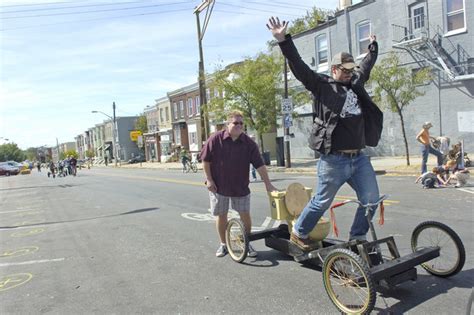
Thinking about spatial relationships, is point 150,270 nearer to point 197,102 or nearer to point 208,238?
point 208,238

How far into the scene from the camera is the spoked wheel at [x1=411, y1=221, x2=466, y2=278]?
4.25m

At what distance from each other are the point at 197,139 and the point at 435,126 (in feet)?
98.7

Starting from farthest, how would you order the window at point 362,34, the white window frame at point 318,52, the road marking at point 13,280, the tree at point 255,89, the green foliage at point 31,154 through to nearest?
the green foliage at point 31,154 → the white window frame at point 318,52 → the window at point 362,34 → the tree at point 255,89 → the road marking at point 13,280

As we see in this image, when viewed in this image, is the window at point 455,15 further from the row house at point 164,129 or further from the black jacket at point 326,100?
the row house at point 164,129

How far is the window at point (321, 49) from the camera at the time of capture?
2833 centimetres

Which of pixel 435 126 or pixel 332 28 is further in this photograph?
pixel 332 28

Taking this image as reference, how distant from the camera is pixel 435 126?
21.6 metres

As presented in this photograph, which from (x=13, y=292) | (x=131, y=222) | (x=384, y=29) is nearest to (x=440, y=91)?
(x=384, y=29)

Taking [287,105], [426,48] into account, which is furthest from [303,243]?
[426,48]

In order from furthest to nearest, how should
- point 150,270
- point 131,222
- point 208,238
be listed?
point 131,222 < point 208,238 < point 150,270

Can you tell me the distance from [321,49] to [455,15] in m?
9.19

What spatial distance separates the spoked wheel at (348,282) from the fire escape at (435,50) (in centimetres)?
1899

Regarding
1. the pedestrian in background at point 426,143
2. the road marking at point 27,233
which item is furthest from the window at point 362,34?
the road marking at point 27,233

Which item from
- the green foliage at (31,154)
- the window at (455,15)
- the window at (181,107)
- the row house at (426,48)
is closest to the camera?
the row house at (426,48)
